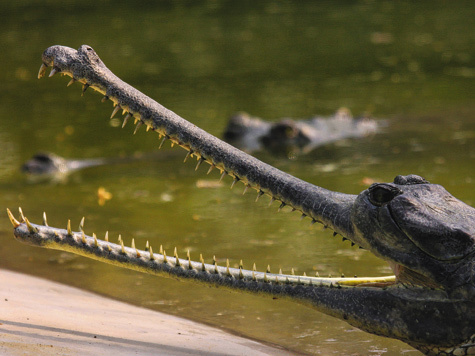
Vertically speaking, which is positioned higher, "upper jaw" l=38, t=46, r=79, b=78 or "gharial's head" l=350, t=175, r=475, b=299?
"upper jaw" l=38, t=46, r=79, b=78

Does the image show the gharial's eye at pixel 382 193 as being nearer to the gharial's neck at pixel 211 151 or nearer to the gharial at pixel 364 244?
the gharial at pixel 364 244

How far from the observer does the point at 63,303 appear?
443cm

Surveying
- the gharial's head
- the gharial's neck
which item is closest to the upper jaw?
the gharial's neck

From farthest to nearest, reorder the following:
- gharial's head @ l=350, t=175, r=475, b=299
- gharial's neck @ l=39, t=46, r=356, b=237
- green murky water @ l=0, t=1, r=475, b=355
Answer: green murky water @ l=0, t=1, r=475, b=355 → gharial's neck @ l=39, t=46, r=356, b=237 → gharial's head @ l=350, t=175, r=475, b=299

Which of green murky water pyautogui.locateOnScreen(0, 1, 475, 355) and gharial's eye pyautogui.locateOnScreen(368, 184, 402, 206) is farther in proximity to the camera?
green murky water pyautogui.locateOnScreen(0, 1, 475, 355)

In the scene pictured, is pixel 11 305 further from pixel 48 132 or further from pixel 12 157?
pixel 48 132

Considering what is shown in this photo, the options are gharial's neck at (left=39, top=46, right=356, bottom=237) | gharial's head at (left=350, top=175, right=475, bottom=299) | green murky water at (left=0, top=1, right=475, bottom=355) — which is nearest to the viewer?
gharial's head at (left=350, top=175, right=475, bottom=299)

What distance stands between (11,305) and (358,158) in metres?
4.72

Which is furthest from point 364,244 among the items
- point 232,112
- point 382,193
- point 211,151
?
point 232,112

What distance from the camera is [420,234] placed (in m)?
3.49

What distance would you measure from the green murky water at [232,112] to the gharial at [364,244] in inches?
16.0

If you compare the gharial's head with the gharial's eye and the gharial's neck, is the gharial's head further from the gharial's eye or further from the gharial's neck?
the gharial's neck

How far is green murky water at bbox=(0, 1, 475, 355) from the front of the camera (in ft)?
16.5

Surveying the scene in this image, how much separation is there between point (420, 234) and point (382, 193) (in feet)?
0.85
